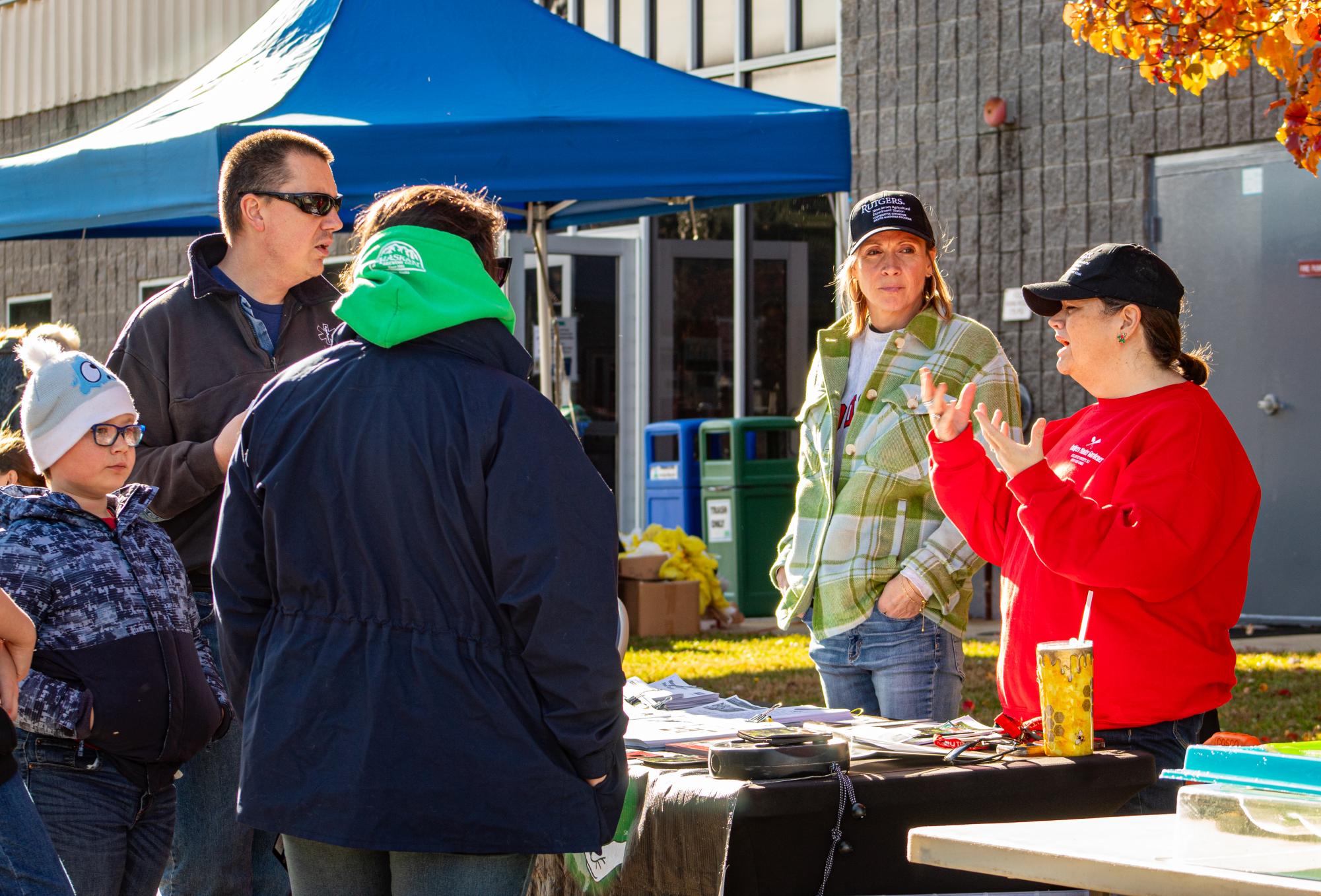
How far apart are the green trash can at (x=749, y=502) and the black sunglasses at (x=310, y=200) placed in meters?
7.47

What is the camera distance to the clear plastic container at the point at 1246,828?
194 centimetres

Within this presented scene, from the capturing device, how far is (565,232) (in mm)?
12875

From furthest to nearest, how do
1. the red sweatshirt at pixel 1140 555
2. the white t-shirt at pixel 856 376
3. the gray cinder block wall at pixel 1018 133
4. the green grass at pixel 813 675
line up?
the gray cinder block wall at pixel 1018 133
the green grass at pixel 813 675
the white t-shirt at pixel 856 376
the red sweatshirt at pixel 1140 555

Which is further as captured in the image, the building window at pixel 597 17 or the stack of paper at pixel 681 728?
the building window at pixel 597 17

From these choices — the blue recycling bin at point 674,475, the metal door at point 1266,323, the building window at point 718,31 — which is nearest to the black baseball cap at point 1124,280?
the metal door at point 1266,323

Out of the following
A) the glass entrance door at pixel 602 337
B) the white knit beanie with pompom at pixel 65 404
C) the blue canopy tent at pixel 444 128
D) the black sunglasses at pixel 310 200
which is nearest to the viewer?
the white knit beanie with pompom at pixel 65 404

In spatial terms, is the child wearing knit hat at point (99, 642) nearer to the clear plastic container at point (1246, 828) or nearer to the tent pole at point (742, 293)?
the clear plastic container at point (1246, 828)

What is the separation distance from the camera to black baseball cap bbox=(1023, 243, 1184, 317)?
3.08 meters

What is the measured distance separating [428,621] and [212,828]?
138cm

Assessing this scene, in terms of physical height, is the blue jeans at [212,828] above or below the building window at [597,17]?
below

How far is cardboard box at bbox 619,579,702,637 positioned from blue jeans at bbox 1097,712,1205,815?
6837 millimetres

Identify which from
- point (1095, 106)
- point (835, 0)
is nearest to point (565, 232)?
point (835, 0)

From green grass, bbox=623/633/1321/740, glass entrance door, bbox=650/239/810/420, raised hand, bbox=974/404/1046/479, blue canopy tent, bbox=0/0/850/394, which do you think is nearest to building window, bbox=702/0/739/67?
glass entrance door, bbox=650/239/810/420

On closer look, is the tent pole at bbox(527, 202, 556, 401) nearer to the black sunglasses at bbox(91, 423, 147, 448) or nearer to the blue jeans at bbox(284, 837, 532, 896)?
the black sunglasses at bbox(91, 423, 147, 448)
